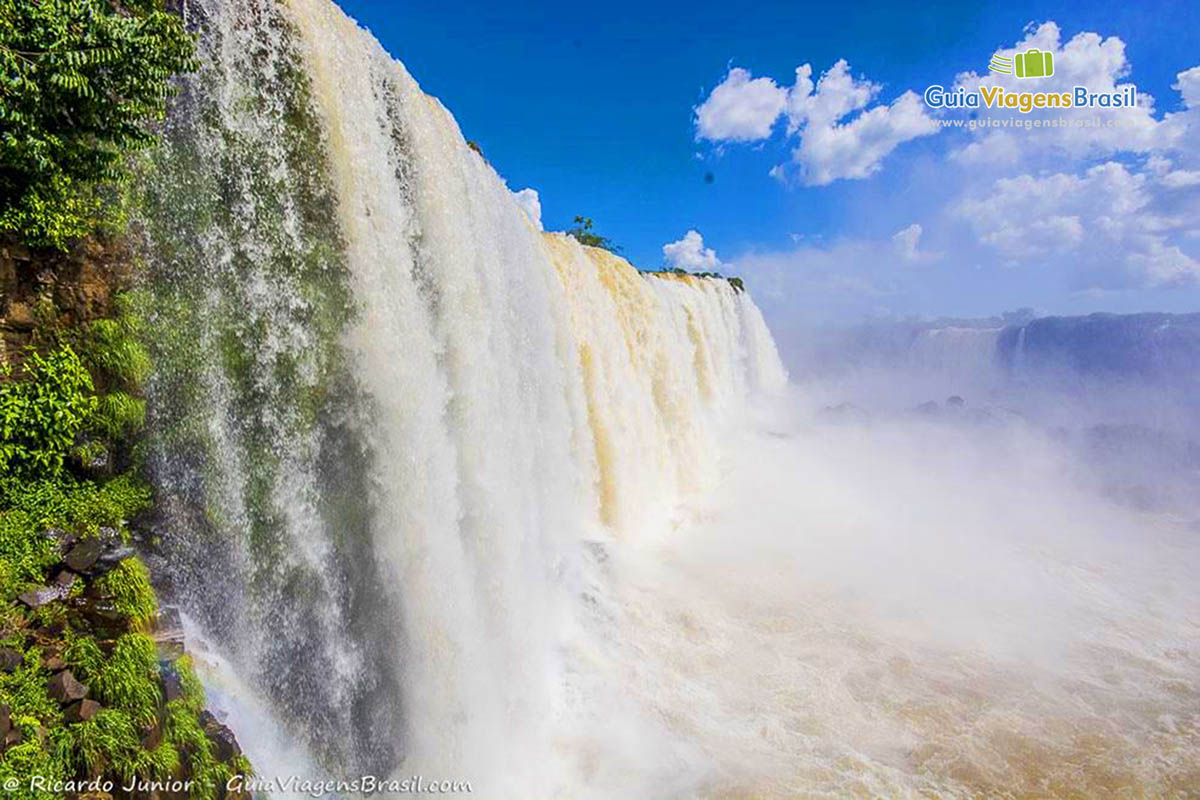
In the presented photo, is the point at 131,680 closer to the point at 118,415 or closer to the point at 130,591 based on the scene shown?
the point at 130,591

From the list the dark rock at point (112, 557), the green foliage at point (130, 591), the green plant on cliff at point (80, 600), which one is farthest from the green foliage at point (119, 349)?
the green foliage at point (130, 591)

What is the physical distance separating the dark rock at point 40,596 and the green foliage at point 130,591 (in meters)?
0.21

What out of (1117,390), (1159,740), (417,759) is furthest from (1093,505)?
(1117,390)

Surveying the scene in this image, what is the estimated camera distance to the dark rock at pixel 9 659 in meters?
3.31

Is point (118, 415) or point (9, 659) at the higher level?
point (118, 415)

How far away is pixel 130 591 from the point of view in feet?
13.4

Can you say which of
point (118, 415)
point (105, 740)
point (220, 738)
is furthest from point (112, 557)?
point (220, 738)

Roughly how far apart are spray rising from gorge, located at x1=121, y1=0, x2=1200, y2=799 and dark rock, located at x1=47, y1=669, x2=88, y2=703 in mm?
1033

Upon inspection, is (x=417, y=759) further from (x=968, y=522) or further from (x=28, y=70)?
(x=968, y=522)

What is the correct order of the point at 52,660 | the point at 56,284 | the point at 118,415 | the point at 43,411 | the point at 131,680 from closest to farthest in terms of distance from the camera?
1. the point at 52,660
2. the point at 131,680
3. the point at 43,411
4. the point at 56,284
5. the point at 118,415

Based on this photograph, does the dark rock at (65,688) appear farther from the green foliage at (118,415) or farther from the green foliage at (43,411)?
the green foliage at (118,415)

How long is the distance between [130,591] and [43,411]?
5.24 feet

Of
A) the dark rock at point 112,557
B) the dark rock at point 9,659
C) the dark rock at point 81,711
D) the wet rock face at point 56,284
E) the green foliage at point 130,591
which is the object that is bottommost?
the dark rock at point 81,711

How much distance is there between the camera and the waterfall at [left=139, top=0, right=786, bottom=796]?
486cm
